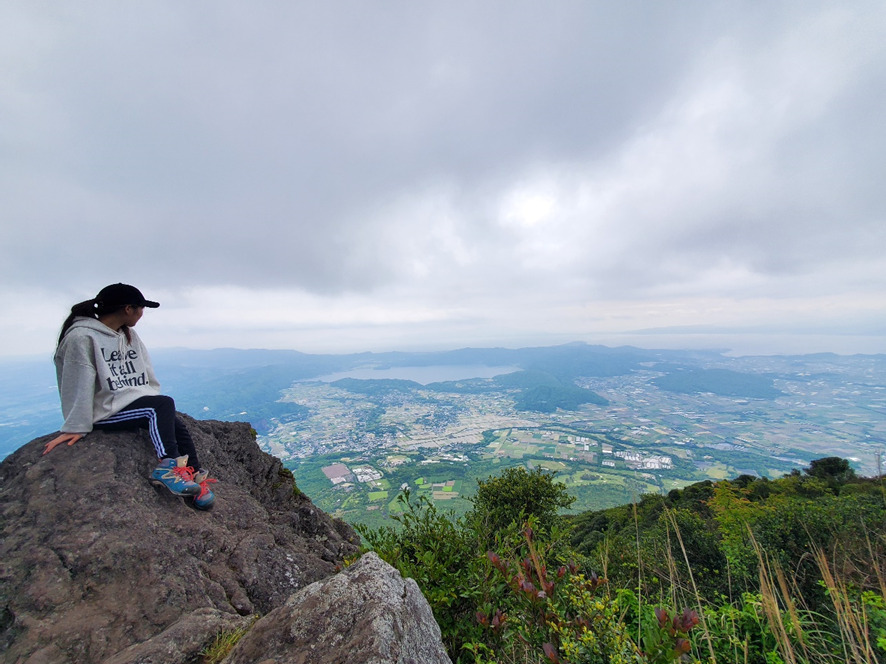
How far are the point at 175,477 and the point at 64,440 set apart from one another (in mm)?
1319

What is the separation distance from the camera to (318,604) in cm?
213

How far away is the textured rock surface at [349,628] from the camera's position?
187cm

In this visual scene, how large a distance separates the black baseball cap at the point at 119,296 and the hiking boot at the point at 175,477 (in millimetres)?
2140

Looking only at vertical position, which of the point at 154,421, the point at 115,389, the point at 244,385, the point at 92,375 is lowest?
the point at 244,385

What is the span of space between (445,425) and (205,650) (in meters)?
75.8

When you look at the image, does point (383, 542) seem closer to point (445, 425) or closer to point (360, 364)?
point (445, 425)

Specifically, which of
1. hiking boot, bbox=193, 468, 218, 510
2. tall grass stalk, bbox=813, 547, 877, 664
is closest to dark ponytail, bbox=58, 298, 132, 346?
hiking boot, bbox=193, 468, 218, 510

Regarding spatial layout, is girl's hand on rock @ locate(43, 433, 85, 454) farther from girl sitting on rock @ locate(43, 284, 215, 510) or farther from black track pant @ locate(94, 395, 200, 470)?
black track pant @ locate(94, 395, 200, 470)

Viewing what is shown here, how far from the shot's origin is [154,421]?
422 centimetres

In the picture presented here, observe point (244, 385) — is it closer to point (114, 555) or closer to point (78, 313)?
point (78, 313)

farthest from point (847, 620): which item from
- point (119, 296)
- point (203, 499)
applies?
point (119, 296)

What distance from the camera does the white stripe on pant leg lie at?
4.14 m

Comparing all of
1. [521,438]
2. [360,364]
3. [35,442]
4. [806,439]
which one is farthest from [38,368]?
[806,439]

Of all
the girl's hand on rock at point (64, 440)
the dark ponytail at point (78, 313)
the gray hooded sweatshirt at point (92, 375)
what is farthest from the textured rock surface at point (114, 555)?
the dark ponytail at point (78, 313)
